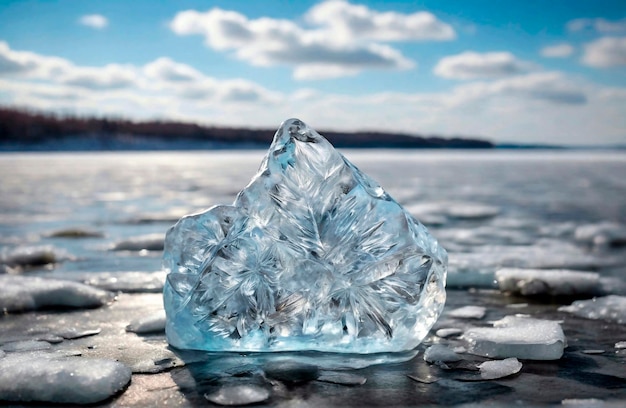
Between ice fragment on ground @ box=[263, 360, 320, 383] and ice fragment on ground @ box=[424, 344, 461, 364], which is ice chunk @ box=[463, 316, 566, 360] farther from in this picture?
ice fragment on ground @ box=[263, 360, 320, 383]

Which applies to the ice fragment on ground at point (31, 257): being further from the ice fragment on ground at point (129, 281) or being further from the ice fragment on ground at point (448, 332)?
the ice fragment on ground at point (448, 332)

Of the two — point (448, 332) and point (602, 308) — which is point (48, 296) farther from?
point (602, 308)

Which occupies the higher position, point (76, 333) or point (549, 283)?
point (549, 283)

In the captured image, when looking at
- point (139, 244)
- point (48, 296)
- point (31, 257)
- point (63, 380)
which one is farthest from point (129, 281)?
point (63, 380)

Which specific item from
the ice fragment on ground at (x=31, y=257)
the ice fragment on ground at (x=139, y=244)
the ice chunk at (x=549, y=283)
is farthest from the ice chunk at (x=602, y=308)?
the ice fragment on ground at (x=31, y=257)

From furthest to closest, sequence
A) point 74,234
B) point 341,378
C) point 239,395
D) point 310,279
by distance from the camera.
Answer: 1. point 74,234
2. point 310,279
3. point 341,378
4. point 239,395

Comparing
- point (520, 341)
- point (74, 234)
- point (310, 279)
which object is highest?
point (310, 279)

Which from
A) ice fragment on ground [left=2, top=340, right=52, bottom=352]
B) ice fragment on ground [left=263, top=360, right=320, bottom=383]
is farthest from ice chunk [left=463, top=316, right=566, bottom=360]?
ice fragment on ground [left=2, top=340, right=52, bottom=352]
